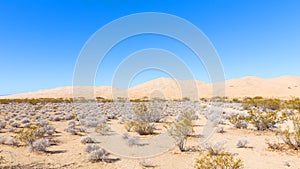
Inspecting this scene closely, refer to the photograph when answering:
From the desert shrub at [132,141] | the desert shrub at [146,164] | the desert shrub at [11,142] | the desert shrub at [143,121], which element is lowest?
the desert shrub at [146,164]

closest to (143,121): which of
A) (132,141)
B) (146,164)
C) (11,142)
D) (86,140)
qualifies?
(132,141)

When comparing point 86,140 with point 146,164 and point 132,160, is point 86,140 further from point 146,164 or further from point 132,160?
point 146,164

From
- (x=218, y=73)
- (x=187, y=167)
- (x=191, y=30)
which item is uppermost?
(x=191, y=30)

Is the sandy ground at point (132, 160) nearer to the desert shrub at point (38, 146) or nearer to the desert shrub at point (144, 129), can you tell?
the desert shrub at point (38, 146)

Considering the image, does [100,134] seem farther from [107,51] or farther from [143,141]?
[107,51]

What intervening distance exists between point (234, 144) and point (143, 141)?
4497mm

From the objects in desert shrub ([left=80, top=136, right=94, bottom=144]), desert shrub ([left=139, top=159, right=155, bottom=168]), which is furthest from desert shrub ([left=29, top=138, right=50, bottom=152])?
desert shrub ([left=139, top=159, right=155, bottom=168])

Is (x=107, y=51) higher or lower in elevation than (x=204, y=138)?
higher

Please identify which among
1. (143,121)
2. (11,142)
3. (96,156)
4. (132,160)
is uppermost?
(143,121)

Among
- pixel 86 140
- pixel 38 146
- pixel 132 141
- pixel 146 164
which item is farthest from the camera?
pixel 86 140

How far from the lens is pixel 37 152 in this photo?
8.69 metres

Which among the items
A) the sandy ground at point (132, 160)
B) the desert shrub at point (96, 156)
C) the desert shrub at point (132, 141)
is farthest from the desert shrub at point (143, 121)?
the desert shrub at point (96, 156)

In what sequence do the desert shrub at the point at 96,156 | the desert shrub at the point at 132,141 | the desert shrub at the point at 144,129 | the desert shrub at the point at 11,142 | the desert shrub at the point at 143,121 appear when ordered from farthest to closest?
the desert shrub at the point at 143,121 < the desert shrub at the point at 144,129 < the desert shrub at the point at 132,141 < the desert shrub at the point at 11,142 < the desert shrub at the point at 96,156

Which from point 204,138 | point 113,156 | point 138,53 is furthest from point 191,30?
point 113,156
